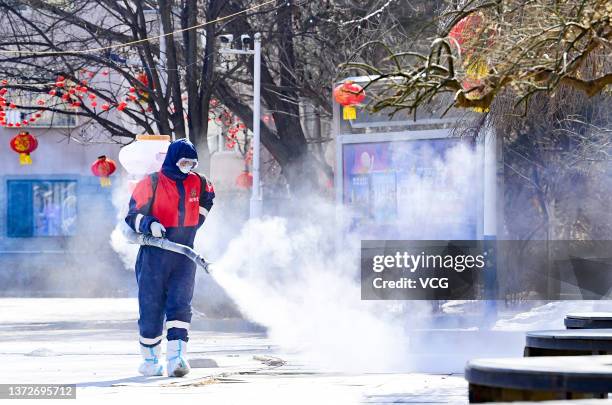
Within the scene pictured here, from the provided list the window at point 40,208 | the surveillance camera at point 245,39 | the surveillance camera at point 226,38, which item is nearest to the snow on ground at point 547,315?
the surveillance camera at point 245,39

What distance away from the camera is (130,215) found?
37.3 ft

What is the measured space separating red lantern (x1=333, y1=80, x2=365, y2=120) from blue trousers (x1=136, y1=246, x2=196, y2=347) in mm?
5308

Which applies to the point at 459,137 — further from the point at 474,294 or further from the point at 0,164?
the point at 0,164

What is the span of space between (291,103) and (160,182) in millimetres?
13009

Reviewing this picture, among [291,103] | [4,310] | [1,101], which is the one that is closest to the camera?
[1,101]

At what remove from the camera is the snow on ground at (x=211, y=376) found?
9.85 metres

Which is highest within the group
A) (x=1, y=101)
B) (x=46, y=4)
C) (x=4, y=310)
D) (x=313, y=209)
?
(x=46, y=4)

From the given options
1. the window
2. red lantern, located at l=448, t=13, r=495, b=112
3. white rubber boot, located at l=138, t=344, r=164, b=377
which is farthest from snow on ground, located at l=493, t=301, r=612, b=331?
the window

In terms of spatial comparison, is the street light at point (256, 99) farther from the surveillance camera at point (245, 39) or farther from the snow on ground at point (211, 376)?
the snow on ground at point (211, 376)

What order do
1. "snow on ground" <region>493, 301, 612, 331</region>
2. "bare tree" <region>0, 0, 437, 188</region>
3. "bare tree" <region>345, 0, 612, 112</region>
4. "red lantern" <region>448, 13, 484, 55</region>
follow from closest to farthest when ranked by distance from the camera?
"bare tree" <region>345, 0, 612, 112</region> → "red lantern" <region>448, 13, 484, 55</region> → "snow on ground" <region>493, 301, 612, 331</region> → "bare tree" <region>0, 0, 437, 188</region>

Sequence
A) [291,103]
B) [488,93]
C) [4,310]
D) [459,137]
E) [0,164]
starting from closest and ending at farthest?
[488,93] < [459,137] < [291,103] < [4,310] < [0,164]

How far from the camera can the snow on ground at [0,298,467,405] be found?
9.85 meters

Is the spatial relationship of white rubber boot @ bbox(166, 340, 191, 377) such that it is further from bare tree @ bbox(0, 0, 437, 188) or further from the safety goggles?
bare tree @ bbox(0, 0, 437, 188)

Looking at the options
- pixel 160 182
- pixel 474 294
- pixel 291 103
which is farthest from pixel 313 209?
pixel 160 182
